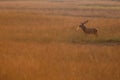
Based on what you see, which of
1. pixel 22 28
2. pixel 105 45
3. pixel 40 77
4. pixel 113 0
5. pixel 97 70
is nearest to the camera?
pixel 40 77

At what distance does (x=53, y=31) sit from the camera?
39.2 feet

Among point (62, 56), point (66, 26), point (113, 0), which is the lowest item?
point (113, 0)

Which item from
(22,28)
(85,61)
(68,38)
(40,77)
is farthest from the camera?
(22,28)

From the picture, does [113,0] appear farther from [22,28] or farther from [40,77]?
[40,77]

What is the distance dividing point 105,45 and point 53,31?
8.48 ft

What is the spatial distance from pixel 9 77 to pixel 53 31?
5.57 meters

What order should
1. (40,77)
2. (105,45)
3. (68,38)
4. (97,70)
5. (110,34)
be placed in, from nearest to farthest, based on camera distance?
(40,77)
(97,70)
(105,45)
(68,38)
(110,34)

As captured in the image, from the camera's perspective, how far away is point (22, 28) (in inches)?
499

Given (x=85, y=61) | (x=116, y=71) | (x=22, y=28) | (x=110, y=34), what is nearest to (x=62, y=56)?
(x=85, y=61)

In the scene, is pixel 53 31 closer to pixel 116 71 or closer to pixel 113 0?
pixel 116 71

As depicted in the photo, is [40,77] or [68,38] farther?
[68,38]

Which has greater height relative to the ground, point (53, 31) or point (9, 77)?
point (9, 77)

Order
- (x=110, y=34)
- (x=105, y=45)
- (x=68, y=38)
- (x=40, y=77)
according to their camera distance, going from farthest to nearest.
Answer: (x=110, y=34), (x=68, y=38), (x=105, y=45), (x=40, y=77)

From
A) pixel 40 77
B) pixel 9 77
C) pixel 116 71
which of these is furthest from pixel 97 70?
pixel 9 77
